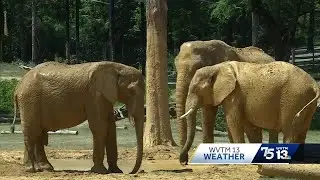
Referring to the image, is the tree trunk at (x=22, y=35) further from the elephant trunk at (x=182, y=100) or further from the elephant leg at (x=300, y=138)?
the elephant leg at (x=300, y=138)

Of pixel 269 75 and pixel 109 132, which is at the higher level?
pixel 269 75

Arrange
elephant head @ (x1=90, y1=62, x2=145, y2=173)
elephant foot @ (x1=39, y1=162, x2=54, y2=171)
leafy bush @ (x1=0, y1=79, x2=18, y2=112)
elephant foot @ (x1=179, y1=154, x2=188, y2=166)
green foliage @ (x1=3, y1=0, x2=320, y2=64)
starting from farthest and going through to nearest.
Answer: green foliage @ (x1=3, y1=0, x2=320, y2=64) < leafy bush @ (x1=0, y1=79, x2=18, y2=112) < elephant foot @ (x1=179, y1=154, x2=188, y2=166) < elephant foot @ (x1=39, y1=162, x2=54, y2=171) < elephant head @ (x1=90, y1=62, x2=145, y2=173)

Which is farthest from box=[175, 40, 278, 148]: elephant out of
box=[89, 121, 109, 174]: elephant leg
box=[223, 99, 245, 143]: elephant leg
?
box=[89, 121, 109, 174]: elephant leg

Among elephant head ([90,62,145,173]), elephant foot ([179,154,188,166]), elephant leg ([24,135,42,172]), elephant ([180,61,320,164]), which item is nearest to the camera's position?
elephant head ([90,62,145,173])

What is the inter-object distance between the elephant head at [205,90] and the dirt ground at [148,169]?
0.83 m

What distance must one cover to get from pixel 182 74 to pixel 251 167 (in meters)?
2.97

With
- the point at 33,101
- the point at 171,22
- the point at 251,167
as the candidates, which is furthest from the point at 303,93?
the point at 171,22

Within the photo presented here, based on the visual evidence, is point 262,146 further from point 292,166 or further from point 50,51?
point 50,51

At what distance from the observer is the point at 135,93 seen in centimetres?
1427

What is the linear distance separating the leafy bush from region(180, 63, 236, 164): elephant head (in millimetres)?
21614

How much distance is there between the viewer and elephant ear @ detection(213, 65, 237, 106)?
48.8 ft

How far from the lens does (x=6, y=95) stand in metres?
37.5

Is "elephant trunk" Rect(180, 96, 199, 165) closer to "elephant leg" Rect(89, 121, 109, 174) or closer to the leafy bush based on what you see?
"elephant leg" Rect(89, 121, 109, 174)

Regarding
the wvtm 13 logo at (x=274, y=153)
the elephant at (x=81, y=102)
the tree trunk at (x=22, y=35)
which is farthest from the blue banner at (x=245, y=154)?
the tree trunk at (x=22, y=35)
